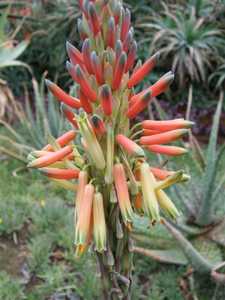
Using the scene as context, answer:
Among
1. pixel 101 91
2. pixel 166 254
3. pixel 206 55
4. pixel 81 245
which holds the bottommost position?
pixel 166 254

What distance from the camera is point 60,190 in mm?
4043

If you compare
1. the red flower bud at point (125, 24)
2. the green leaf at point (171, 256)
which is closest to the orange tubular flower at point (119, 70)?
the red flower bud at point (125, 24)

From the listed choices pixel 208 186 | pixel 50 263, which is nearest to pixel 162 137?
pixel 208 186

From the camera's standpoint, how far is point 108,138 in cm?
161

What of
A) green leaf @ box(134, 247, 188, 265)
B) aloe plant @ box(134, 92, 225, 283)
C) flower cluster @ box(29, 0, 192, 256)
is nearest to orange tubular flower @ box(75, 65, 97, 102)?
flower cluster @ box(29, 0, 192, 256)

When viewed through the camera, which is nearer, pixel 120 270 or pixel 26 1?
pixel 120 270

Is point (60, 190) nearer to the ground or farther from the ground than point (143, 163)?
nearer to the ground

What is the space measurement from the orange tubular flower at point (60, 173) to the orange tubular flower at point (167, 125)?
0.91ft

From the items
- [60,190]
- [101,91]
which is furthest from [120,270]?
[60,190]

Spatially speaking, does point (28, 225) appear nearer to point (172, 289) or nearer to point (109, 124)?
point (172, 289)

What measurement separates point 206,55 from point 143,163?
4320mm

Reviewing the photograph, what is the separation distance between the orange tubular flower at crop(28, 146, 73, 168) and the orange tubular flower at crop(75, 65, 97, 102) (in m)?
0.19

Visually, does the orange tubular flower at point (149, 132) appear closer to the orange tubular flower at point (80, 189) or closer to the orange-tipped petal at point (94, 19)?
the orange tubular flower at point (80, 189)

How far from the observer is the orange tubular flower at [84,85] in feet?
5.06
